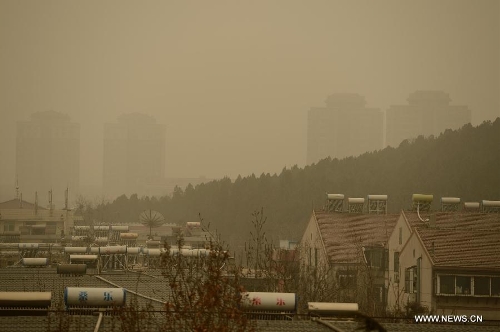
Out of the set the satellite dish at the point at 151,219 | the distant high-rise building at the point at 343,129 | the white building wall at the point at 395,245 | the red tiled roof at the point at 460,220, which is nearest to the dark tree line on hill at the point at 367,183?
the satellite dish at the point at 151,219

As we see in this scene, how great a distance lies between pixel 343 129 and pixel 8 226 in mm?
98709

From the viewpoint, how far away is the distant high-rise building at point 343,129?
478 ft

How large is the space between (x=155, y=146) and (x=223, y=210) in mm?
128254

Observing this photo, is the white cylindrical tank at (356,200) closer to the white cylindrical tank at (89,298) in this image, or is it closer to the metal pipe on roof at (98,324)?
the white cylindrical tank at (89,298)

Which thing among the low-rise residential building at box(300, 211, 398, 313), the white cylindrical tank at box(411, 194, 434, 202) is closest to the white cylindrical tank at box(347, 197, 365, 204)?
the low-rise residential building at box(300, 211, 398, 313)

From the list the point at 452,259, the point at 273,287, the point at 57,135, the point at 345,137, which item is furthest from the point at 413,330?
the point at 57,135

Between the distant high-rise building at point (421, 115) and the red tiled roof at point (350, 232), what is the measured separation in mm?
107138

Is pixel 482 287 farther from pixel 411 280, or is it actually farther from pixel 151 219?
pixel 151 219

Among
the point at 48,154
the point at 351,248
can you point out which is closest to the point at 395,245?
the point at 351,248

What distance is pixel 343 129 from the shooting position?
502 ft

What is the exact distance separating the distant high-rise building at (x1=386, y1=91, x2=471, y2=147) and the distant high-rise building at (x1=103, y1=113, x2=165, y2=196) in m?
48.0

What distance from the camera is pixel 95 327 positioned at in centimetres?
1082

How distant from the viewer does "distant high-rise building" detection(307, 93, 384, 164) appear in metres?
146

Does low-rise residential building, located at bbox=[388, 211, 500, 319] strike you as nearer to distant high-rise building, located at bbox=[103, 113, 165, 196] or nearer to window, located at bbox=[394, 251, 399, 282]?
window, located at bbox=[394, 251, 399, 282]
